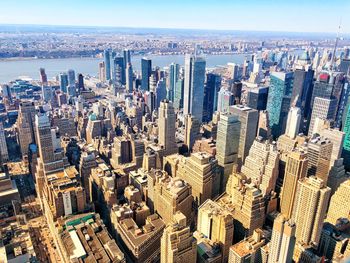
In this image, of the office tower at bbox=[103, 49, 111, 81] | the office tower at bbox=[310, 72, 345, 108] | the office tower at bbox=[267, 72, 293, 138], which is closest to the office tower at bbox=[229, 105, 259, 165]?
the office tower at bbox=[267, 72, 293, 138]

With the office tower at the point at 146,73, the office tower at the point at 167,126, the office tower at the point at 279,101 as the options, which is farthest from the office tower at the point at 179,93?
the office tower at the point at 167,126

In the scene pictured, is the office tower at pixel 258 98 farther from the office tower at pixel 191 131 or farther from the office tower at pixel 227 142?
the office tower at pixel 227 142

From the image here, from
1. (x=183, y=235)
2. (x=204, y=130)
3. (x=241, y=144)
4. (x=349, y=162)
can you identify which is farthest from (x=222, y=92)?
(x=183, y=235)

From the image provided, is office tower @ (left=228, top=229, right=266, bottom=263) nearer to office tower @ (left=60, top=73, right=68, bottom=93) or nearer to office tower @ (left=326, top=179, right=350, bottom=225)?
office tower @ (left=326, top=179, right=350, bottom=225)

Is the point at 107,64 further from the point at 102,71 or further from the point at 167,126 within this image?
the point at 167,126

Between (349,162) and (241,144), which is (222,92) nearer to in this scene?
(241,144)
